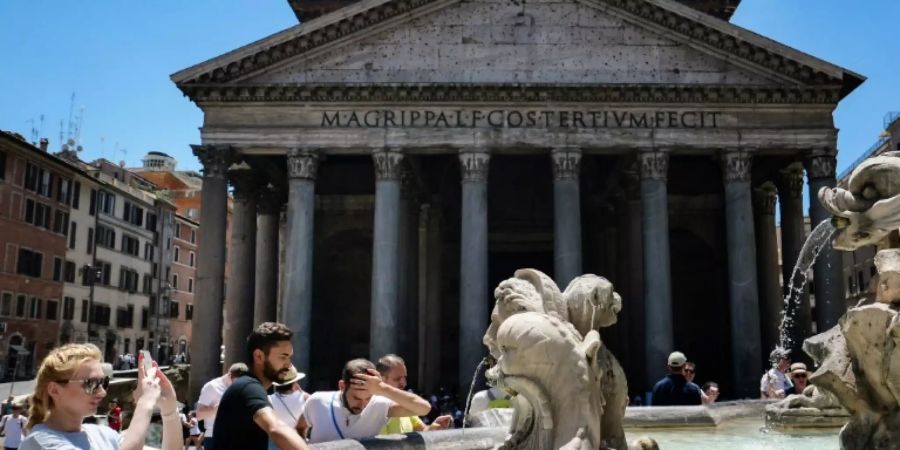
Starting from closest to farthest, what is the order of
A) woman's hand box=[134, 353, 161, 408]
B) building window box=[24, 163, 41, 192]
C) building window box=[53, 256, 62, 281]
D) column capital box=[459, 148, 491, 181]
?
woman's hand box=[134, 353, 161, 408] → column capital box=[459, 148, 491, 181] → building window box=[24, 163, 41, 192] → building window box=[53, 256, 62, 281]

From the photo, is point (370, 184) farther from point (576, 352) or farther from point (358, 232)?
point (576, 352)

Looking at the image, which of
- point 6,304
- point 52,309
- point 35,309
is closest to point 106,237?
point 52,309

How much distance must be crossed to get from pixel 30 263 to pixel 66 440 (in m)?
36.9

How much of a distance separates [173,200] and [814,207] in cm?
4683

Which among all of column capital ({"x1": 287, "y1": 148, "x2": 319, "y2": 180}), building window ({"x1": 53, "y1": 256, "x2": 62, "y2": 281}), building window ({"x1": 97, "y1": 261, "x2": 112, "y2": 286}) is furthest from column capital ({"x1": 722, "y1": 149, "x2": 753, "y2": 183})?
building window ({"x1": 97, "y1": 261, "x2": 112, "y2": 286})

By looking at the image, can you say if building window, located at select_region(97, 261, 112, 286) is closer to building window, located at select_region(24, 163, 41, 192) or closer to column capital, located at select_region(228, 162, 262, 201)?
building window, located at select_region(24, 163, 41, 192)

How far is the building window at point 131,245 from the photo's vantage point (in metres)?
45.2

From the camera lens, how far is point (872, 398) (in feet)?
13.0

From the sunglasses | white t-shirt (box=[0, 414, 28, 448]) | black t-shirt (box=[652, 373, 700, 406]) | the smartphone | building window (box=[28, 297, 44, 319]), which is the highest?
building window (box=[28, 297, 44, 319])

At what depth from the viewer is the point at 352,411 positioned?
15.2ft

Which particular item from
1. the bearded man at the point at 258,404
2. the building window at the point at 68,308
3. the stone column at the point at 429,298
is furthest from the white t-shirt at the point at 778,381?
the building window at the point at 68,308

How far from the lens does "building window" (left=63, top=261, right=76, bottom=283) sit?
38.7 m

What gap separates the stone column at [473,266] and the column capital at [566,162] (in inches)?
69.1

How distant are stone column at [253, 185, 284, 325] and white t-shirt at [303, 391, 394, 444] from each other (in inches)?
811
